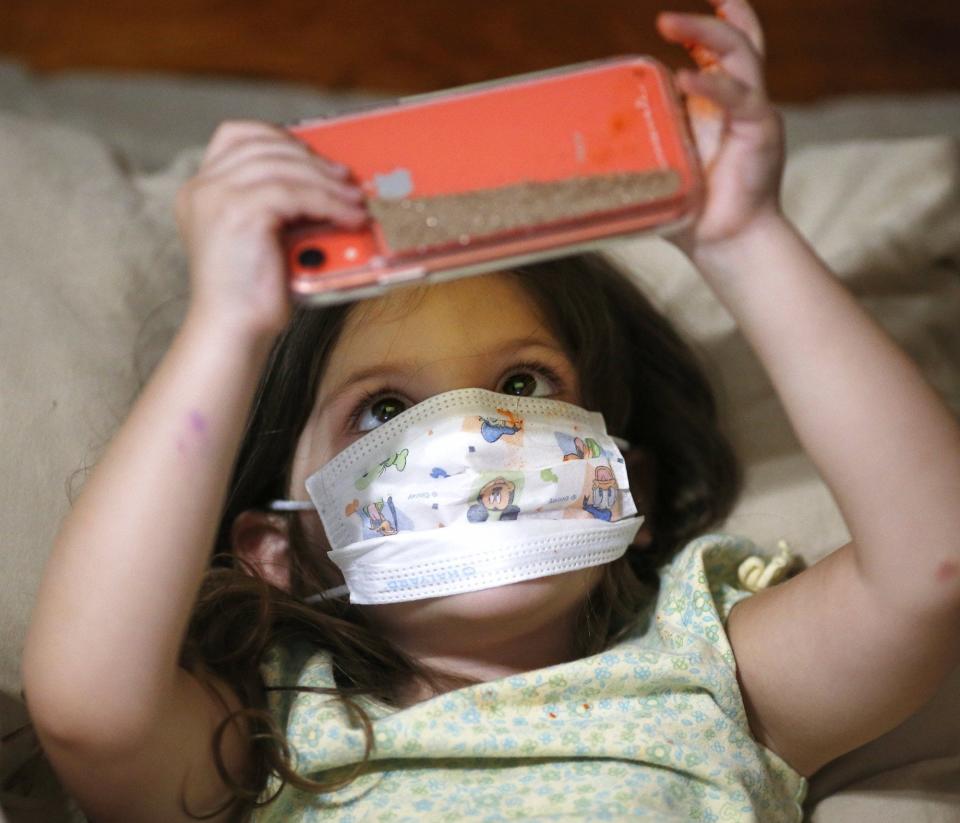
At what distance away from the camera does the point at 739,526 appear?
139 cm

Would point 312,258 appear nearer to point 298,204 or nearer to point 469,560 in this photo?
point 298,204

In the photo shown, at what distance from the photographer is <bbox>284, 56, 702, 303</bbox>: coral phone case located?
0.85m

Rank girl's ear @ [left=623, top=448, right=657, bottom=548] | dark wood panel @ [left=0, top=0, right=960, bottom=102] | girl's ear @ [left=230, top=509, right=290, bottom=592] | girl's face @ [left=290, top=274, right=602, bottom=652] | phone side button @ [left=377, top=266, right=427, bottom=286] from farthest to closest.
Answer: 1. dark wood panel @ [left=0, top=0, right=960, bottom=102]
2. girl's ear @ [left=623, top=448, right=657, bottom=548]
3. girl's ear @ [left=230, top=509, right=290, bottom=592]
4. girl's face @ [left=290, top=274, right=602, bottom=652]
5. phone side button @ [left=377, top=266, right=427, bottom=286]

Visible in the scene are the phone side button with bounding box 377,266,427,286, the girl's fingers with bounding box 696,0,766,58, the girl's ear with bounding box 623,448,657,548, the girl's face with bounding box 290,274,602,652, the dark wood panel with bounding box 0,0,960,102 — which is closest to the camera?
the phone side button with bounding box 377,266,427,286

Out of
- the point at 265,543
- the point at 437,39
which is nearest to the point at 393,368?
the point at 265,543

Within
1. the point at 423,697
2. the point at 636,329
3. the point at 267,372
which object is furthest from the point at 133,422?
the point at 636,329

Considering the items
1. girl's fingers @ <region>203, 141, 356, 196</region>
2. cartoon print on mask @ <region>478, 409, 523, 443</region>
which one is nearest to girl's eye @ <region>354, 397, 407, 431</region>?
cartoon print on mask @ <region>478, 409, 523, 443</region>

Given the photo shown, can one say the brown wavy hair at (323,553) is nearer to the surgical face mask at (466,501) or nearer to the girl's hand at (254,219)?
the surgical face mask at (466,501)

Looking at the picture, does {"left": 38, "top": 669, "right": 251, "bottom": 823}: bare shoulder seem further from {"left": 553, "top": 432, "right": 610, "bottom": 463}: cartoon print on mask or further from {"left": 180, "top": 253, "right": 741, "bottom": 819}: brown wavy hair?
{"left": 553, "top": 432, "right": 610, "bottom": 463}: cartoon print on mask

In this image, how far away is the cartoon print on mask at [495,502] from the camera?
1.05 metres

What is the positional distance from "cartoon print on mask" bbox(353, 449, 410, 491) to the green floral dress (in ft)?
0.66

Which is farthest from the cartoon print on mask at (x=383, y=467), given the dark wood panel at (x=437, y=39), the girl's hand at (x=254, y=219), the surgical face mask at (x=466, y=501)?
the dark wood panel at (x=437, y=39)

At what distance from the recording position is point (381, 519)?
107 cm

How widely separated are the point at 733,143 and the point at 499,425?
1.10 ft
